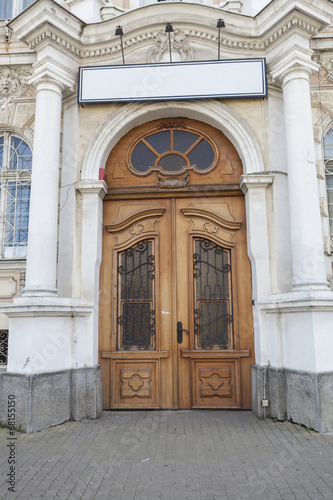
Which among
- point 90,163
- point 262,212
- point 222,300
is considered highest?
point 90,163

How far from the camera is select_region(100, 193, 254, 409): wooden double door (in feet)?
18.7

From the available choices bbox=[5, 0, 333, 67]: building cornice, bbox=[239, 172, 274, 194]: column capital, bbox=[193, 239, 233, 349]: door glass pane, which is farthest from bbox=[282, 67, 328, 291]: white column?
bbox=[193, 239, 233, 349]: door glass pane

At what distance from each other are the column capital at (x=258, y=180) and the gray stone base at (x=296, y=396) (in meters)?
2.45

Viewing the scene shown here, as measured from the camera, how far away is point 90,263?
574 cm

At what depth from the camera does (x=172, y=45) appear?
244 inches

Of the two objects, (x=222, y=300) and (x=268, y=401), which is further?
(x=222, y=300)

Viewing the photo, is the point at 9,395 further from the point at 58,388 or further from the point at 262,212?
the point at 262,212

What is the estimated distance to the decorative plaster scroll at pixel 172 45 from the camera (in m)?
6.18

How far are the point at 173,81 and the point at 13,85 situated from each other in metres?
2.68

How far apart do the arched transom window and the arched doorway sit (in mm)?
15

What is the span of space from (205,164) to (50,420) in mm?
4100

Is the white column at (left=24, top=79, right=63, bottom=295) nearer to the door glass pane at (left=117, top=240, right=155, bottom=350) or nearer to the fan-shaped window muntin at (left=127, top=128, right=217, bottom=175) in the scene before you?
the door glass pane at (left=117, top=240, right=155, bottom=350)

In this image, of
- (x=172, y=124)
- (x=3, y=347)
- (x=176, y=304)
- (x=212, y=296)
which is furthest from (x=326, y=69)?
(x=3, y=347)

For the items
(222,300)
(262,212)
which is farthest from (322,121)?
(222,300)
